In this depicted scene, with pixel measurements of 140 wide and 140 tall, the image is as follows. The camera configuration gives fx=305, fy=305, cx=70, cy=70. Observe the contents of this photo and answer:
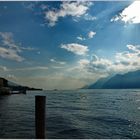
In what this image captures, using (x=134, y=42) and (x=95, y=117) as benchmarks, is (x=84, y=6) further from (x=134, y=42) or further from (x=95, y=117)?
(x=95, y=117)

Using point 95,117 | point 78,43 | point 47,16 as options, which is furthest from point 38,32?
point 95,117

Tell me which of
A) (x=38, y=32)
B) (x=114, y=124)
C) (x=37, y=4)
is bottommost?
(x=114, y=124)

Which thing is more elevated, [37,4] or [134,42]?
[37,4]

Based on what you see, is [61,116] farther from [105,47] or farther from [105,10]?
[105,10]

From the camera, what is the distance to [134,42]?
5496 millimetres

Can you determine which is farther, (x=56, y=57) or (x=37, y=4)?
(x=56, y=57)

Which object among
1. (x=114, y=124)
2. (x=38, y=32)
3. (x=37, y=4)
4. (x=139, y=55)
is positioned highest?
(x=37, y=4)

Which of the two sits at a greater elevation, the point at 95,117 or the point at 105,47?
the point at 105,47

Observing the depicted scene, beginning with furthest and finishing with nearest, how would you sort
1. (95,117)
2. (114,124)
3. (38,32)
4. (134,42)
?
(95,117) → (114,124) → (38,32) → (134,42)

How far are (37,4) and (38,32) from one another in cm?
69

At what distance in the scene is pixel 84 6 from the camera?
16.7 ft

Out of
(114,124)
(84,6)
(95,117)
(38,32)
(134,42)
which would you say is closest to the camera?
(84,6)

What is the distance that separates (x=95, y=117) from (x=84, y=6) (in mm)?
4229

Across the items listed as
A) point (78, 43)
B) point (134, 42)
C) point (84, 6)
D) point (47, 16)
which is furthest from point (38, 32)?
point (134, 42)
